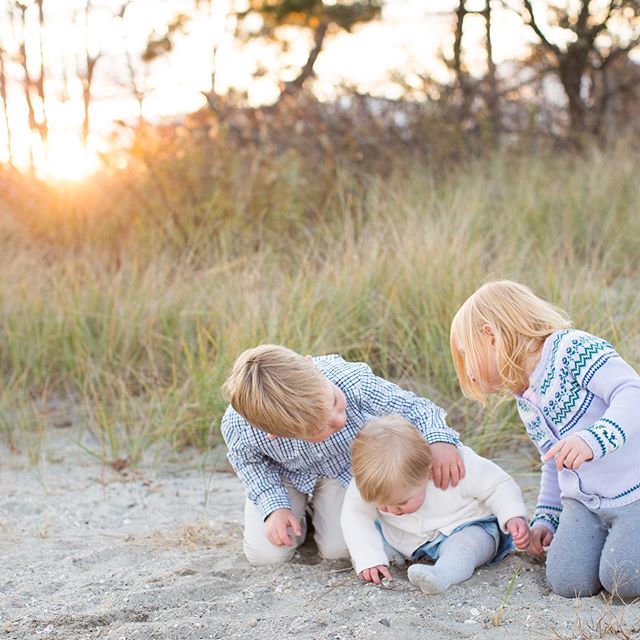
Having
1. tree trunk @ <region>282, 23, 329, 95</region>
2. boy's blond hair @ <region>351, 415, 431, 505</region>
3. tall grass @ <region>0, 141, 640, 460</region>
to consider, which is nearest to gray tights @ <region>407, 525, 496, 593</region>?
boy's blond hair @ <region>351, 415, 431, 505</region>

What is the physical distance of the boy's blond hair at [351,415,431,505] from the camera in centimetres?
281

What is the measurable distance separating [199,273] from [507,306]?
3.14m

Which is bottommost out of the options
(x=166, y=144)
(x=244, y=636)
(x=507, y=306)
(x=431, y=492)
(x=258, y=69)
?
(x=244, y=636)

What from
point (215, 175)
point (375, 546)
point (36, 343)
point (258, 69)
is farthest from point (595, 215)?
point (258, 69)

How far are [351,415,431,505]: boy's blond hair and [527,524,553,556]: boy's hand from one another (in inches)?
16.7

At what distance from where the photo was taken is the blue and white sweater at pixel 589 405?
2600 mm

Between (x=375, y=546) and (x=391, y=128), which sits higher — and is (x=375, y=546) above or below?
below

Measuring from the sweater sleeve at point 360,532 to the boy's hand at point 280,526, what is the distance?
0.18 metres

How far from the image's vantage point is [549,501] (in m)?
3.03

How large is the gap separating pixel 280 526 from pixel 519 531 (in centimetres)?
76

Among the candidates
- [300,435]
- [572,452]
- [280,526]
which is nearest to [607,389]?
[572,452]

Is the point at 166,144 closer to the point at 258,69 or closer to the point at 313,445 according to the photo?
the point at 313,445

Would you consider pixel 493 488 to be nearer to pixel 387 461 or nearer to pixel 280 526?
pixel 387 461

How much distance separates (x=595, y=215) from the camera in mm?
6488
